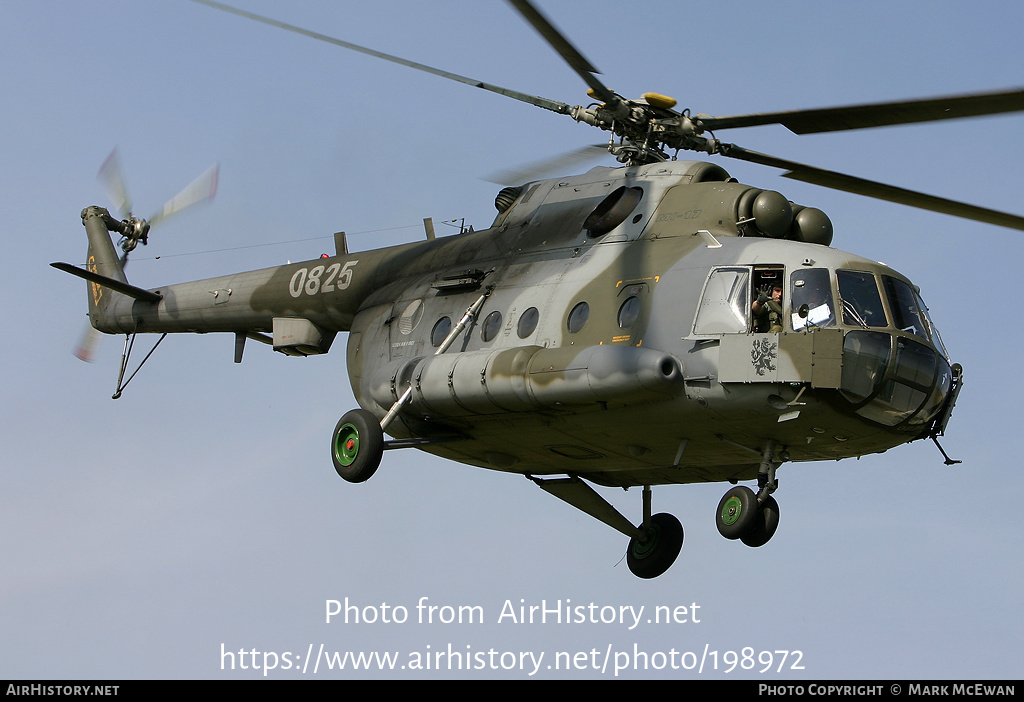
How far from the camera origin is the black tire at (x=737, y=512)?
1411cm

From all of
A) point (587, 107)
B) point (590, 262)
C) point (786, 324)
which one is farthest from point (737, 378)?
point (587, 107)

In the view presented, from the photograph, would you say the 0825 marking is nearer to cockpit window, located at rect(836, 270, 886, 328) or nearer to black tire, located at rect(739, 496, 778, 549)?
black tire, located at rect(739, 496, 778, 549)

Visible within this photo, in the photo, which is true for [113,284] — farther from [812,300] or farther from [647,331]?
[812,300]

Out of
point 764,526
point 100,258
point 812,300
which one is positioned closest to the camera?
point 812,300

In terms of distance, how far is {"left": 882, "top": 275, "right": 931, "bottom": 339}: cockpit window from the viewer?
13.9 meters

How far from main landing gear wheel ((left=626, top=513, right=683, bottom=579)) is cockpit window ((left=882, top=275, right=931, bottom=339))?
5085mm

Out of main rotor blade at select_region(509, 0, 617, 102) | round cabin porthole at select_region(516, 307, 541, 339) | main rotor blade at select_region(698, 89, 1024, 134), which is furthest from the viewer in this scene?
round cabin porthole at select_region(516, 307, 541, 339)

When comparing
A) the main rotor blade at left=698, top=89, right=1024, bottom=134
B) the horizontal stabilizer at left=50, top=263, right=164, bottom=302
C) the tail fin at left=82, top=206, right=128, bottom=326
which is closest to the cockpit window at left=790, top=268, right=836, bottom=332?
the main rotor blade at left=698, top=89, right=1024, bottom=134

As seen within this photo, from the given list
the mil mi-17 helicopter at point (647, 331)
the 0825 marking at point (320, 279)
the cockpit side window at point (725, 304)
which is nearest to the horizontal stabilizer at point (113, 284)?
the 0825 marking at point (320, 279)

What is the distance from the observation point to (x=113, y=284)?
20875 mm

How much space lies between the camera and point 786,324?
45.5ft

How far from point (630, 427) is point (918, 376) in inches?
125

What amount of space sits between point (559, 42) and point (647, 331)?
129 inches

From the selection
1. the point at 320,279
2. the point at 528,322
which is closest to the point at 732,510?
the point at 528,322
